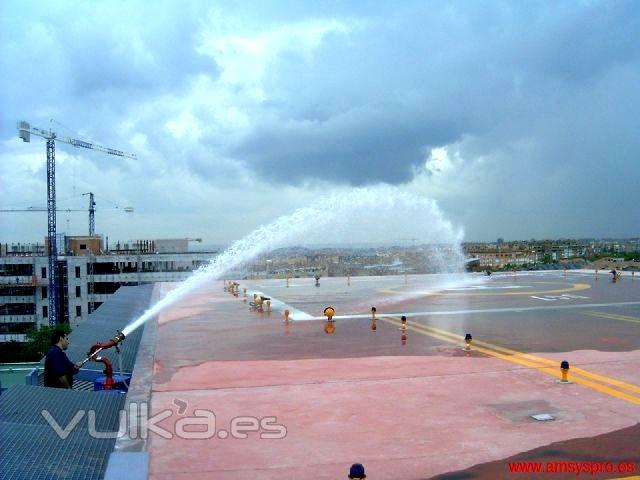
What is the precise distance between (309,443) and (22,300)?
282 feet

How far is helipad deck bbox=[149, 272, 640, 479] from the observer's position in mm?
7844

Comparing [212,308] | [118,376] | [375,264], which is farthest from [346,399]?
[375,264]

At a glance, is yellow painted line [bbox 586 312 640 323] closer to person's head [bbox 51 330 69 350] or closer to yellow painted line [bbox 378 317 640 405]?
yellow painted line [bbox 378 317 640 405]

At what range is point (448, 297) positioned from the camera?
102ft

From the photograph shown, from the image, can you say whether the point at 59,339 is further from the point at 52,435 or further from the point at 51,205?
the point at 51,205

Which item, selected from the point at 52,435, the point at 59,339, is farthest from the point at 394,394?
the point at 59,339

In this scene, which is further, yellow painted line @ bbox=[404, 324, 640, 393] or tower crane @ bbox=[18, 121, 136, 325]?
tower crane @ bbox=[18, 121, 136, 325]

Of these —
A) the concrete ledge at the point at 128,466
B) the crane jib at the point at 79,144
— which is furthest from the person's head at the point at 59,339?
the crane jib at the point at 79,144

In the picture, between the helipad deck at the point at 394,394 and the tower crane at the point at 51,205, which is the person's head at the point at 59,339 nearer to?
the helipad deck at the point at 394,394

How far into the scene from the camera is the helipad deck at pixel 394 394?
7844 mm

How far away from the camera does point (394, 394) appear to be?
10953 mm

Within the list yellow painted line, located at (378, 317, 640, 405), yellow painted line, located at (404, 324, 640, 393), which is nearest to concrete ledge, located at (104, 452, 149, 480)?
yellow painted line, located at (378, 317, 640, 405)

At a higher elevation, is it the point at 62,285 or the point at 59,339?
the point at 59,339

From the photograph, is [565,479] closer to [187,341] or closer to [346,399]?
[346,399]
